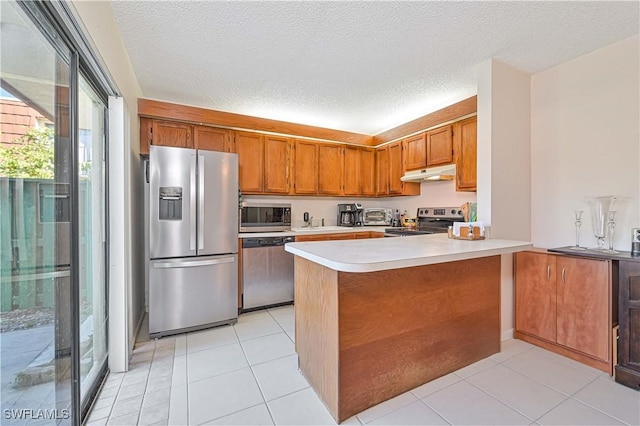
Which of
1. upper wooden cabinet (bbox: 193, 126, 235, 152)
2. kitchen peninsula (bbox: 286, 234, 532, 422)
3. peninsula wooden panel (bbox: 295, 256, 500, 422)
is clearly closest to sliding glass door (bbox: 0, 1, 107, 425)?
kitchen peninsula (bbox: 286, 234, 532, 422)

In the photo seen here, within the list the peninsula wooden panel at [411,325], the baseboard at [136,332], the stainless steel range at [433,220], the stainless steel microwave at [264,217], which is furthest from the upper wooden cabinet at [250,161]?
the peninsula wooden panel at [411,325]

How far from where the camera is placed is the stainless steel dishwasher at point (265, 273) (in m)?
3.25

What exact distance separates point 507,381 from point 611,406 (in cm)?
53

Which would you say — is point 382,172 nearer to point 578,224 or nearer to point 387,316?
point 578,224

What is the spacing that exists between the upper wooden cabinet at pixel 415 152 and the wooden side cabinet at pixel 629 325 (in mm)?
2180

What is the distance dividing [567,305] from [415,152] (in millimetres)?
2358

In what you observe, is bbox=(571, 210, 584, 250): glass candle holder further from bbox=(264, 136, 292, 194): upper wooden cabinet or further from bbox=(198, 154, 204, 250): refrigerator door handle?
bbox=(198, 154, 204, 250): refrigerator door handle

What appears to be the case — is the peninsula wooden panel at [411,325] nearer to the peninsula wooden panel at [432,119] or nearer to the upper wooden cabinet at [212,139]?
the peninsula wooden panel at [432,119]

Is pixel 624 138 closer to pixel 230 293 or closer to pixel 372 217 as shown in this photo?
pixel 372 217

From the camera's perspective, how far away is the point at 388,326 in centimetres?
172

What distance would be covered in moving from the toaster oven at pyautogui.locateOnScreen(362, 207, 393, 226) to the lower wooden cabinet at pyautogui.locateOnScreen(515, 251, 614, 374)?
2016 millimetres

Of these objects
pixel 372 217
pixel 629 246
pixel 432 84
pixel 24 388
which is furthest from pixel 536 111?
pixel 24 388

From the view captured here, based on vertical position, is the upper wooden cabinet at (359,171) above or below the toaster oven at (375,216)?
above

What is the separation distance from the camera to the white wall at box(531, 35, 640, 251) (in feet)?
6.97
